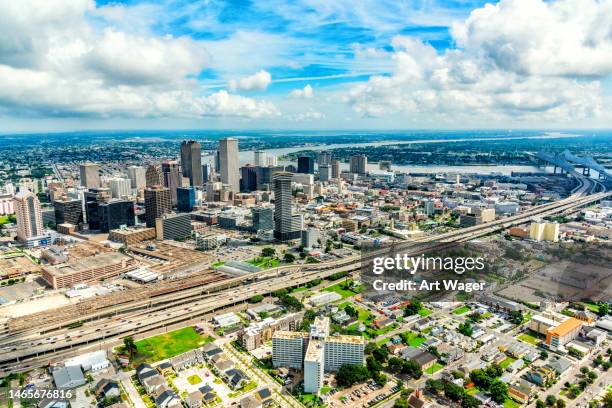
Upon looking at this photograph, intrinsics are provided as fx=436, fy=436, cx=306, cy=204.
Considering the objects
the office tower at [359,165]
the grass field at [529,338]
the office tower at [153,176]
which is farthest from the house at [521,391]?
the office tower at [359,165]

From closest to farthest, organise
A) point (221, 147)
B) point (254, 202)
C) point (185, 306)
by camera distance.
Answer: point (185, 306)
point (254, 202)
point (221, 147)

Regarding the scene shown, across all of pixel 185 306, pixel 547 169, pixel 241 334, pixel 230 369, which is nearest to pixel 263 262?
pixel 185 306

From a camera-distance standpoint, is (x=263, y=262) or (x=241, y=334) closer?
(x=241, y=334)

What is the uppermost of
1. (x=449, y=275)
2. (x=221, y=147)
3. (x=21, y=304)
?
(x=221, y=147)

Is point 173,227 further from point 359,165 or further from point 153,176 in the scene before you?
point 359,165

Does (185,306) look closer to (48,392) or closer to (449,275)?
(48,392)

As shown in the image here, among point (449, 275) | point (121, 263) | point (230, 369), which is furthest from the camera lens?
point (121, 263)

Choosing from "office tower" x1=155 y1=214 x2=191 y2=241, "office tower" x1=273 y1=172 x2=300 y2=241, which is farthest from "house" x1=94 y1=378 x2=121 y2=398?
"office tower" x1=155 y1=214 x2=191 y2=241
